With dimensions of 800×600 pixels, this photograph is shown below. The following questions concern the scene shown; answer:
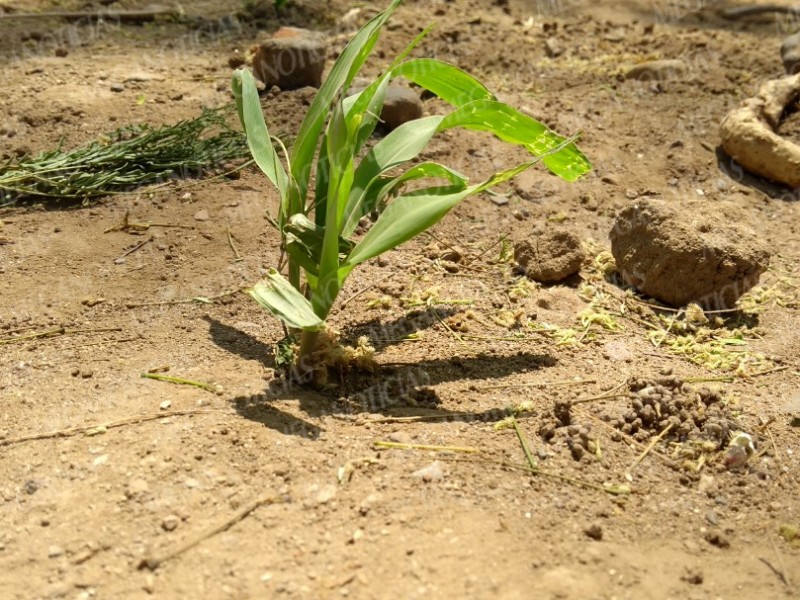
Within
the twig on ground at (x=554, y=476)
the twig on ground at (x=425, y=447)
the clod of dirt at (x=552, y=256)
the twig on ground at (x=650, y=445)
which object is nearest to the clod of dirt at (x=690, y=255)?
the clod of dirt at (x=552, y=256)

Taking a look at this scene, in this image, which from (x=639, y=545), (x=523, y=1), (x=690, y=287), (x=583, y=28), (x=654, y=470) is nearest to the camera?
(x=639, y=545)

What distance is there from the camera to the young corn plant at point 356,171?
2.53 m

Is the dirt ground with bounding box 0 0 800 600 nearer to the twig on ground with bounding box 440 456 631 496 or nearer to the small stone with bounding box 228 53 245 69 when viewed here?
the twig on ground with bounding box 440 456 631 496

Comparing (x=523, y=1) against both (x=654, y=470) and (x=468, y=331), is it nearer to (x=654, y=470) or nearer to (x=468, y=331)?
(x=468, y=331)

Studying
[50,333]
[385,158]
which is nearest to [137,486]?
[50,333]

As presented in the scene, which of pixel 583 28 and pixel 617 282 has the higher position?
pixel 583 28

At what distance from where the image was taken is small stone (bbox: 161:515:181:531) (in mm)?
2234

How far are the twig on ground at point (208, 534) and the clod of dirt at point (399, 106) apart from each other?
7.34 feet

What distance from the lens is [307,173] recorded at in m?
2.84

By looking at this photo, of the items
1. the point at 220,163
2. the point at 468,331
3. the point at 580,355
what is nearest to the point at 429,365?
the point at 468,331

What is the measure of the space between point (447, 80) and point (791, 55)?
2.80m

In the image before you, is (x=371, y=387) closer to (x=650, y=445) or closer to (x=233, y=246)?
(x=650, y=445)

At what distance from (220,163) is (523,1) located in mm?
3081

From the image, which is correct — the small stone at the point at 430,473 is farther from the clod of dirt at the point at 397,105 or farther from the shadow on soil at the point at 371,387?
the clod of dirt at the point at 397,105
